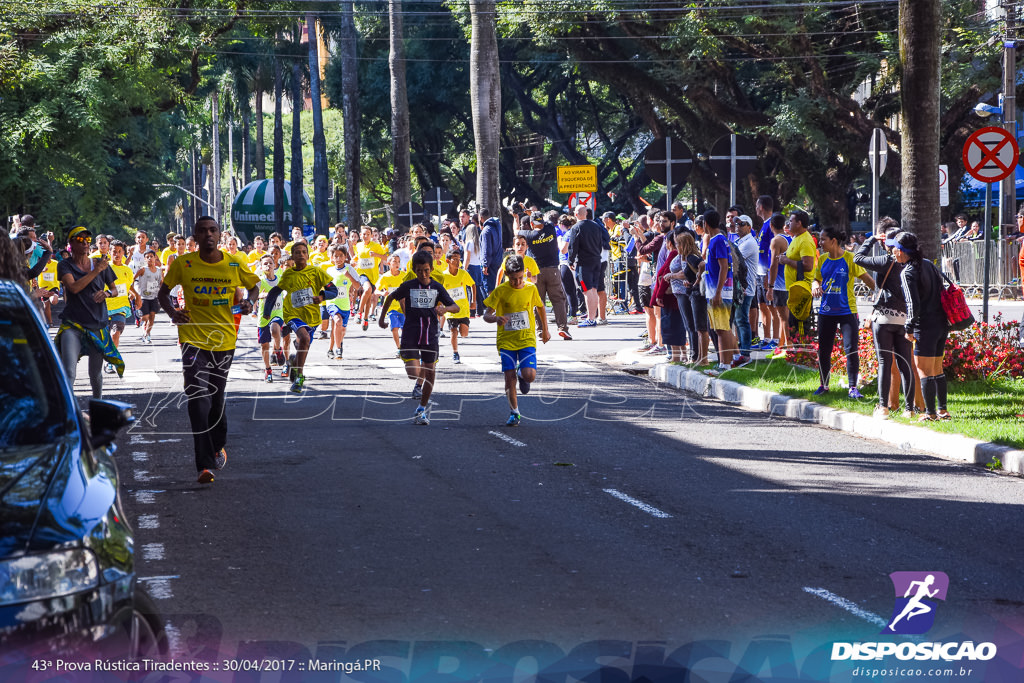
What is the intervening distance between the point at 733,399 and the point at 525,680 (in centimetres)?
1005

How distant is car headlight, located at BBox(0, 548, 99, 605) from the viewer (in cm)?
392

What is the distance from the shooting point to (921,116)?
14.9 metres

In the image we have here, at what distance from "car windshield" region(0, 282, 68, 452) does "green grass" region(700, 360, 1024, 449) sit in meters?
7.96

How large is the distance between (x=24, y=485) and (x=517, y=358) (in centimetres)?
877

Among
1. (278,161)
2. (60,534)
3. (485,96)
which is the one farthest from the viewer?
(278,161)

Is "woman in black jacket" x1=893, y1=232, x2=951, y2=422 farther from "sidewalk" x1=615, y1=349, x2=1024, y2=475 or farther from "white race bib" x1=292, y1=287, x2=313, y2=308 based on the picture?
"white race bib" x1=292, y1=287, x2=313, y2=308

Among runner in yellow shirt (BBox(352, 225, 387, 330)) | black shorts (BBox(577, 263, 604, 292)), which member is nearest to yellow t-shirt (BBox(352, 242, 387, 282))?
runner in yellow shirt (BBox(352, 225, 387, 330))

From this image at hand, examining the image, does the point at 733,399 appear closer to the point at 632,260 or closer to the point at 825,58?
the point at 632,260

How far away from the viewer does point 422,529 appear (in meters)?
8.31

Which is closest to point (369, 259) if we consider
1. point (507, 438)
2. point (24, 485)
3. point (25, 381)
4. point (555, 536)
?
point (507, 438)

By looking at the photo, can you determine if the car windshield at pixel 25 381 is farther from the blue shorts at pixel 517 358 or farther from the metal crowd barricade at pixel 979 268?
the metal crowd barricade at pixel 979 268

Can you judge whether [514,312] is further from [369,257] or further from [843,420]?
[369,257]

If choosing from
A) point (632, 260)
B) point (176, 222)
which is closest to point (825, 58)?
point (632, 260)

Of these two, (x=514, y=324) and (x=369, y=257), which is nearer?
(x=514, y=324)
